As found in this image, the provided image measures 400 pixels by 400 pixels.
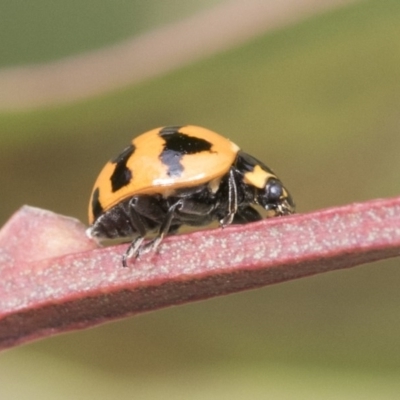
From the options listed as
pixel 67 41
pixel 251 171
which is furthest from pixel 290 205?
pixel 67 41

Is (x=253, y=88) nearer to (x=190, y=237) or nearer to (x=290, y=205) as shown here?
(x=290, y=205)

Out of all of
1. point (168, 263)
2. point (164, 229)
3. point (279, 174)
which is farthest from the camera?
point (279, 174)

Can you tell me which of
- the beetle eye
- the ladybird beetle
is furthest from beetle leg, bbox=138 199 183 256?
the beetle eye

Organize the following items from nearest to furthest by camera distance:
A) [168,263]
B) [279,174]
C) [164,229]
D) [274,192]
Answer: [168,263] < [164,229] < [274,192] < [279,174]

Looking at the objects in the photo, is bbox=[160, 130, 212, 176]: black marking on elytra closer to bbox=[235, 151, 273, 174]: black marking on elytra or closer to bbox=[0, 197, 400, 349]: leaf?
bbox=[235, 151, 273, 174]: black marking on elytra

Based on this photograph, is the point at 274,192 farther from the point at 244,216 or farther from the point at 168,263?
the point at 168,263

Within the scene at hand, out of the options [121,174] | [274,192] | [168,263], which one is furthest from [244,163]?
[168,263]

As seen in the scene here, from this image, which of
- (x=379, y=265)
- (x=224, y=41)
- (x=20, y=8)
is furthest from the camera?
(x=20, y=8)
